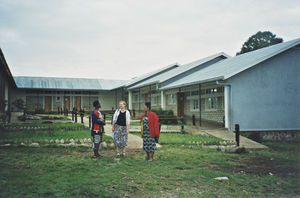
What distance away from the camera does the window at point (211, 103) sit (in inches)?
777

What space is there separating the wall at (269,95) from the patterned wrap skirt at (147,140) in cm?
857

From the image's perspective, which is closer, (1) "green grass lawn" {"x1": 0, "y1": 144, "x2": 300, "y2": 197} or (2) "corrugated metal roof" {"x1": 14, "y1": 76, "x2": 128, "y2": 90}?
(1) "green grass lawn" {"x1": 0, "y1": 144, "x2": 300, "y2": 197}

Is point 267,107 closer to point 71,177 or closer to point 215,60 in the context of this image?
point 215,60

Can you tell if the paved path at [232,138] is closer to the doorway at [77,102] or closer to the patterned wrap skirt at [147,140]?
the patterned wrap skirt at [147,140]

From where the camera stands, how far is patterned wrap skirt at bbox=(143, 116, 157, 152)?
7.86 metres

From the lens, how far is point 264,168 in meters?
7.59

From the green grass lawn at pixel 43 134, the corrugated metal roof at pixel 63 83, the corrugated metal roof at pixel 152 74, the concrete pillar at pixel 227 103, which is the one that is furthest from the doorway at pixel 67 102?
the concrete pillar at pixel 227 103

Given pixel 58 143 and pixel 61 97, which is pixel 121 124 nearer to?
pixel 58 143

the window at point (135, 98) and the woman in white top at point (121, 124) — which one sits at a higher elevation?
the window at point (135, 98)

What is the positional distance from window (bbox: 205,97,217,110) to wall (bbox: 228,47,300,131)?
13.6ft

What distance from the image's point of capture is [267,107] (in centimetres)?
1581

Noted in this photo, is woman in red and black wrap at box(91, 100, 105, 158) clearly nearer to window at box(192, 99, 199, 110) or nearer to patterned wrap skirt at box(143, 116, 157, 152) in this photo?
patterned wrap skirt at box(143, 116, 157, 152)

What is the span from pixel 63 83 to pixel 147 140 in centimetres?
3028

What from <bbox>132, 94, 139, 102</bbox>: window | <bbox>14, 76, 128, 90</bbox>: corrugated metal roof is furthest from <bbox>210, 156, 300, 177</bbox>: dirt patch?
<bbox>14, 76, 128, 90</bbox>: corrugated metal roof
